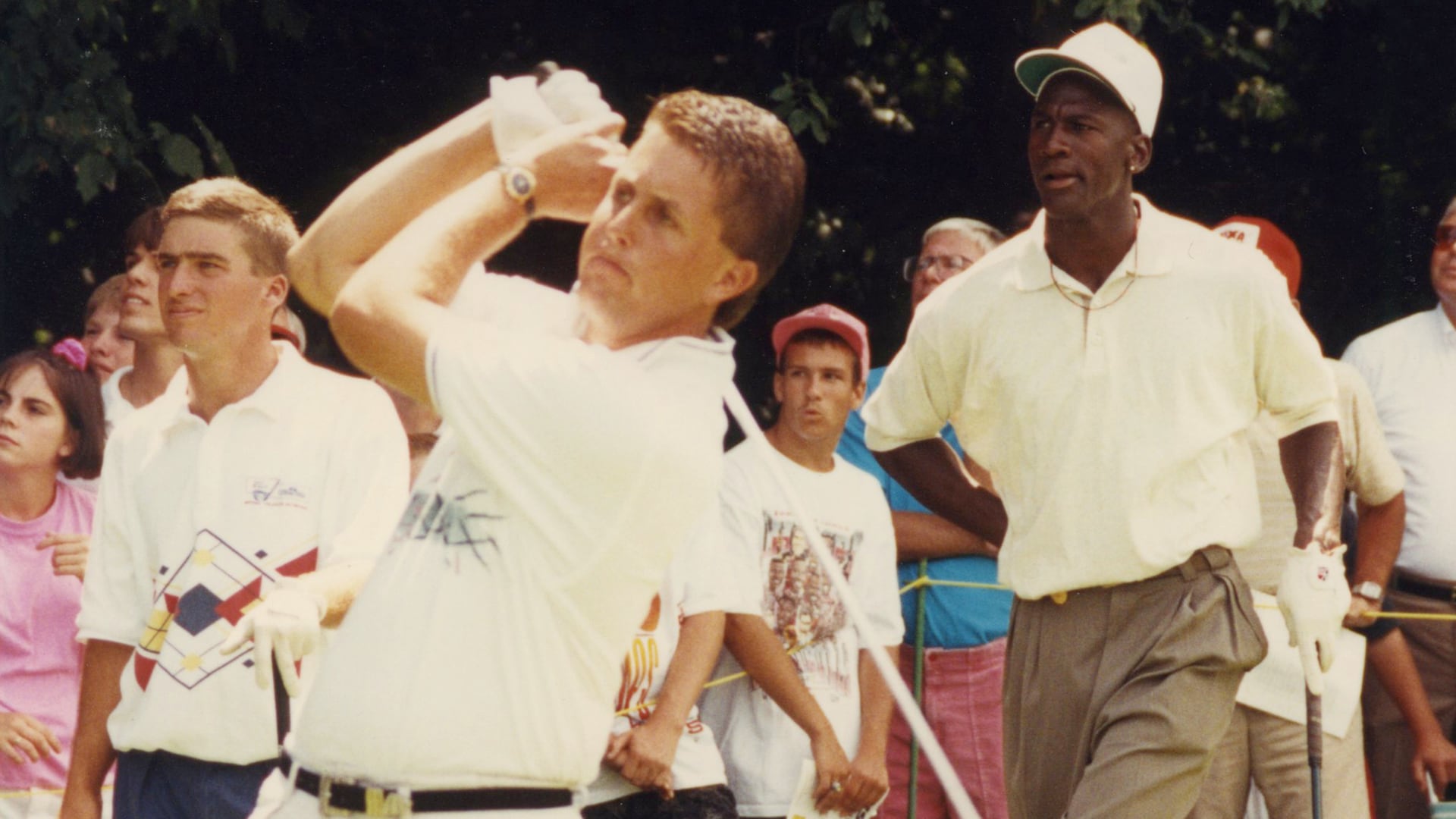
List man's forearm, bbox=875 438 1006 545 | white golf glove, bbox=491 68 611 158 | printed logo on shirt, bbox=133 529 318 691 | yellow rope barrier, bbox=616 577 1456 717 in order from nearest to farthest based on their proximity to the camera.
→ 1. white golf glove, bbox=491 68 611 158
2. printed logo on shirt, bbox=133 529 318 691
3. man's forearm, bbox=875 438 1006 545
4. yellow rope barrier, bbox=616 577 1456 717

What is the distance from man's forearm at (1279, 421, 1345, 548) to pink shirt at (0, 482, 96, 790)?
3401 mm

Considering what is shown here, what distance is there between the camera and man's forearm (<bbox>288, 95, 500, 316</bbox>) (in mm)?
3109

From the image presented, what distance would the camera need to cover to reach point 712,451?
306 centimetres

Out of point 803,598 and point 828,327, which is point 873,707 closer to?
point 803,598

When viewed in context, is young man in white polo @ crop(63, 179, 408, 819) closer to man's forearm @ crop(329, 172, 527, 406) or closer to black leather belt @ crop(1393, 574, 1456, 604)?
man's forearm @ crop(329, 172, 527, 406)

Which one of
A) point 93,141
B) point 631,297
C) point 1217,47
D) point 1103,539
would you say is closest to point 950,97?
point 1217,47

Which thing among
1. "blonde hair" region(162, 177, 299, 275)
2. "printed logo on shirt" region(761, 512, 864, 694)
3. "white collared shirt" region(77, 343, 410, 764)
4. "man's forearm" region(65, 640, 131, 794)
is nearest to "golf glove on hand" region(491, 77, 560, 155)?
"white collared shirt" region(77, 343, 410, 764)

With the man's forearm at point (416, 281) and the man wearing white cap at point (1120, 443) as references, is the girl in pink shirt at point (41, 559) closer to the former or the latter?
the man wearing white cap at point (1120, 443)

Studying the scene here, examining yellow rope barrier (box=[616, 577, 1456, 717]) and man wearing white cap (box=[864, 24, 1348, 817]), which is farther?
yellow rope barrier (box=[616, 577, 1456, 717])

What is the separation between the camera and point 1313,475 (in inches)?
200

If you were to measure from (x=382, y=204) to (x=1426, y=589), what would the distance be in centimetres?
506

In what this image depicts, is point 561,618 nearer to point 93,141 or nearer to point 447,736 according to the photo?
point 447,736

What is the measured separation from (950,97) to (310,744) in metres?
6.84

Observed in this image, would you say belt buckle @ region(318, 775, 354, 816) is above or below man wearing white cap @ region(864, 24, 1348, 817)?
below
